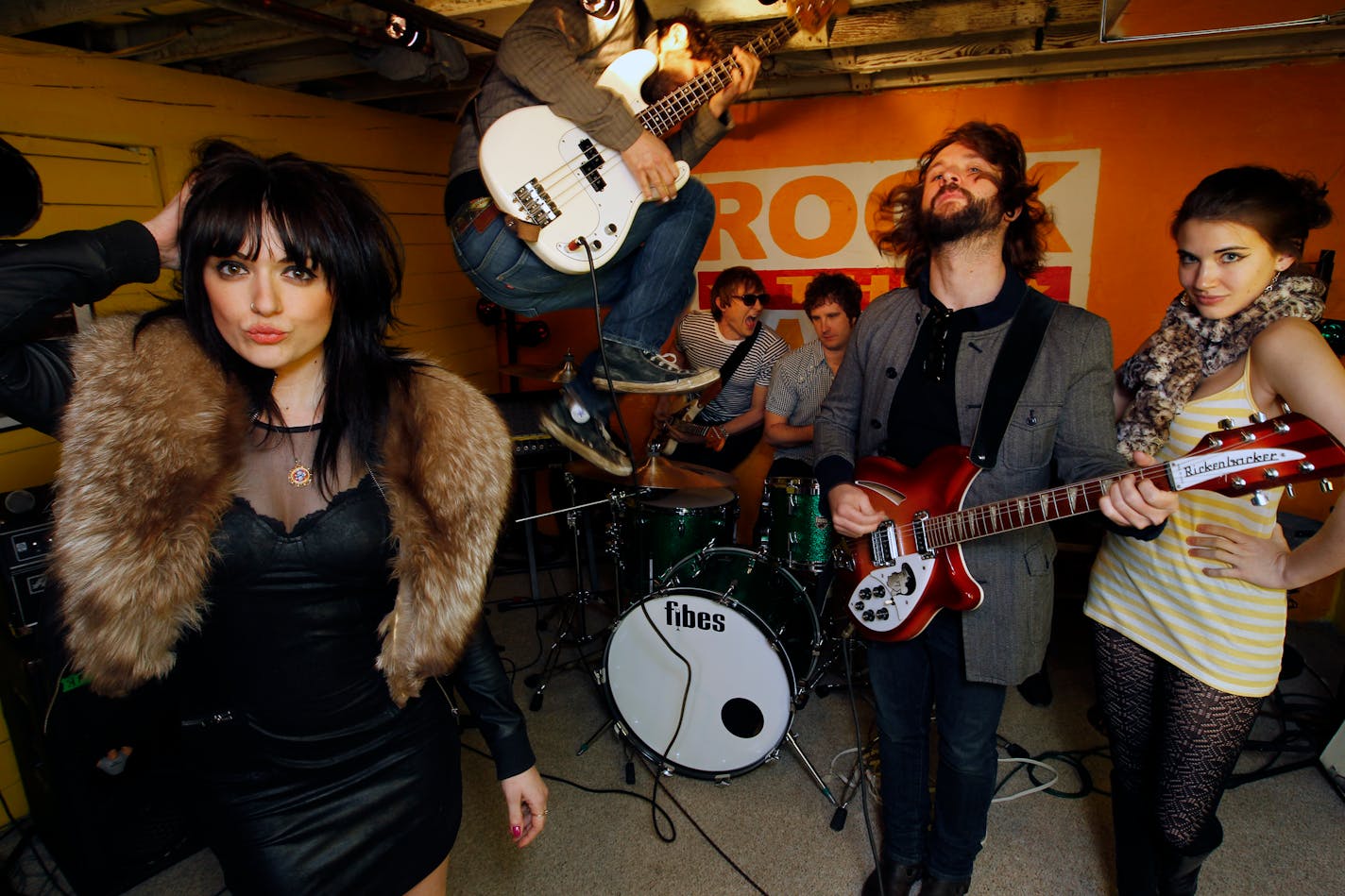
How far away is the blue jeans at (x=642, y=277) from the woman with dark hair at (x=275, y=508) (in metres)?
0.58

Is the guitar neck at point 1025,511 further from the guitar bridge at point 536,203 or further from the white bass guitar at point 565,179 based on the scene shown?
the guitar bridge at point 536,203

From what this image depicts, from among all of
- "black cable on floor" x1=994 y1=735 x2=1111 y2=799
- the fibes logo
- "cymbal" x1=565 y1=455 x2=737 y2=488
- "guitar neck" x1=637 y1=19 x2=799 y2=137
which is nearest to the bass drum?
the fibes logo

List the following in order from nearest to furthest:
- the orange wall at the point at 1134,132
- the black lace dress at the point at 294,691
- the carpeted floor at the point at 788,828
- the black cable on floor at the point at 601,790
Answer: the black lace dress at the point at 294,691 → the carpeted floor at the point at 788,828 → the black cable on floor at the point at 601,790 → the orange wall at the point at 1134,132

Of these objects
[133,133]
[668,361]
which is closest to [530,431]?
[133,133]

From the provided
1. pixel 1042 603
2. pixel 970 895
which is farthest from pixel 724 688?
pixel 1042 603

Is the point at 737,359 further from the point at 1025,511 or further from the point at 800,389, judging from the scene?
the point at 1025,511

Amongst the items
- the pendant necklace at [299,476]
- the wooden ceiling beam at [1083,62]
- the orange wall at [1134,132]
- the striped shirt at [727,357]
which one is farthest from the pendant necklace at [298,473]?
the orange wall at [1134,132]

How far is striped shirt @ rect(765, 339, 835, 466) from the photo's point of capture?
3998 mm

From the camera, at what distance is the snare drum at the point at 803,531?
2.99 meters

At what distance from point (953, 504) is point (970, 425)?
0.22 metres

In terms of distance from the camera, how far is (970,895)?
2438 mm

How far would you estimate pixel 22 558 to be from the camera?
238cm

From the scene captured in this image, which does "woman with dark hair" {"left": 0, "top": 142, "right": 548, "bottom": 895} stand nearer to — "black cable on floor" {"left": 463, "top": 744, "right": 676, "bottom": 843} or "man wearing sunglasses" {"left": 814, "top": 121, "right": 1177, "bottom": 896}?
"man wearing sunglasses" {"left": 814, "top": 121, "right": 1177, "bottom": 896}

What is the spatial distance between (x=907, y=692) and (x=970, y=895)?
31.8 inches
